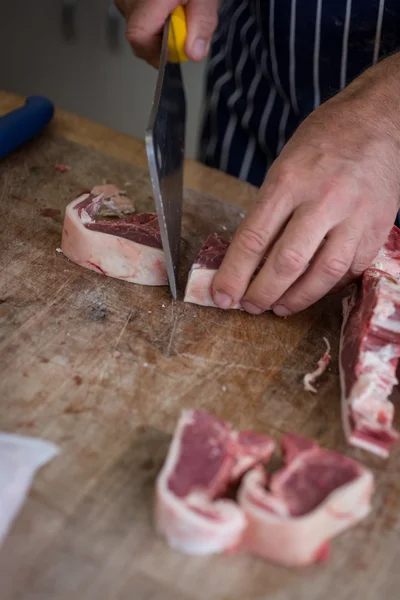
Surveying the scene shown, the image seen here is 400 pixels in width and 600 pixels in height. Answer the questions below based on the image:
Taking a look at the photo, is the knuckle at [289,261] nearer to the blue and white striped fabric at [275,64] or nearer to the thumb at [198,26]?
the thumb at [198,26]

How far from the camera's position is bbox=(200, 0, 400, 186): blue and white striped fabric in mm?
3092

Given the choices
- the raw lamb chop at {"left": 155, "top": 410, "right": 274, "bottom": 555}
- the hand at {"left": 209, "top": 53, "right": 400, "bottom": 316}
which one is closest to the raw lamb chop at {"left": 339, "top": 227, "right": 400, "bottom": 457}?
the hand at {"left": 209, "top": 53, "right": 400, "bottom": 316}

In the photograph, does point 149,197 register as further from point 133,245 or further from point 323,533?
point 323,533

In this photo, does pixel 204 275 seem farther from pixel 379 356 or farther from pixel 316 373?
pixel 379 356

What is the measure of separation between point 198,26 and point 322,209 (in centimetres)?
112

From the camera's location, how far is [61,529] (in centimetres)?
187

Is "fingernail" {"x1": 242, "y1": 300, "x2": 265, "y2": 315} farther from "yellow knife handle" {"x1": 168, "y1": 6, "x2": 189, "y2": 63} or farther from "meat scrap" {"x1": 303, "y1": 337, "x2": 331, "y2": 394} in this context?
"yellow knife handle" {"x1": 168, "y1": 6, "x2": 189, "y2": 63}

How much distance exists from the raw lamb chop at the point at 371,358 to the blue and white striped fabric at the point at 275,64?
1.04 meters

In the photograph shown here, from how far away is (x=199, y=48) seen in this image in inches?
118

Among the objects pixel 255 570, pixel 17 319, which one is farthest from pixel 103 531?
pixel 17 319

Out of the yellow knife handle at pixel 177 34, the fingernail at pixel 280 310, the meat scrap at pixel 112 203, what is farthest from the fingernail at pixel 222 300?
the yellow knife handle at pixel 177 34

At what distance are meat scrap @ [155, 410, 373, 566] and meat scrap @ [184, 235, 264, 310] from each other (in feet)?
2.15

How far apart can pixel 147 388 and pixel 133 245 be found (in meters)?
0.63

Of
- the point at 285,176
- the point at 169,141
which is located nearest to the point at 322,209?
the point at 285,176
